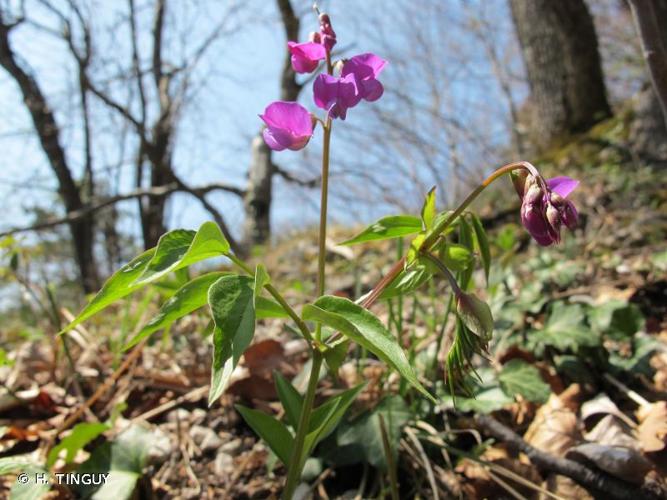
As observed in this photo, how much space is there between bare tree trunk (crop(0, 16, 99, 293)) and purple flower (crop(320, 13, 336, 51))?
738 cm

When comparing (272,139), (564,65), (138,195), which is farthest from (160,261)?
(138,195)

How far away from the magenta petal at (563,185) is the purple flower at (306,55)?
408 mm

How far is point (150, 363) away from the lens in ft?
5.78

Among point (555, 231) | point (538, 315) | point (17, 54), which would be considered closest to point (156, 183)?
point (17, 54)

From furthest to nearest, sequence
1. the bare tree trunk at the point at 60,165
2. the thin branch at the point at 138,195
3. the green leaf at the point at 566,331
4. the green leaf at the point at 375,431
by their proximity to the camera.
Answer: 1. the bare tree trunk at the point at 60,165
2. the thin branch at the point at 138,195
3. the green leaf at the point at 566,331
4. the green leaf at the point at 375,431

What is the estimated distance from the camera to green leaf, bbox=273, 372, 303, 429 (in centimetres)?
92

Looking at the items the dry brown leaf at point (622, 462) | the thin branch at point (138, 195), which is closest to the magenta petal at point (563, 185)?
the dry brown leaf at point (622, 462)

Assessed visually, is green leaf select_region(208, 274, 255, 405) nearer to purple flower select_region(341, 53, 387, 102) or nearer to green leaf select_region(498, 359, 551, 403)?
purple flower select_region(341, 53, 387, 102)

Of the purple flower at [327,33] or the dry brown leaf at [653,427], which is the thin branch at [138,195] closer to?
the purple flower at [327,33]

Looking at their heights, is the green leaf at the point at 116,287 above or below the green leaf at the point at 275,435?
above

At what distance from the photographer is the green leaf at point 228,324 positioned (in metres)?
0.55

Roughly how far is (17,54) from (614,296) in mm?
8428

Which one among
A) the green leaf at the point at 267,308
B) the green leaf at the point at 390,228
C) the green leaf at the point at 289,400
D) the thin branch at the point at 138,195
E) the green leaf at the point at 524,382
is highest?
the thin branch at the point at 138,195

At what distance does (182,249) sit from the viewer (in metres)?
0.68
